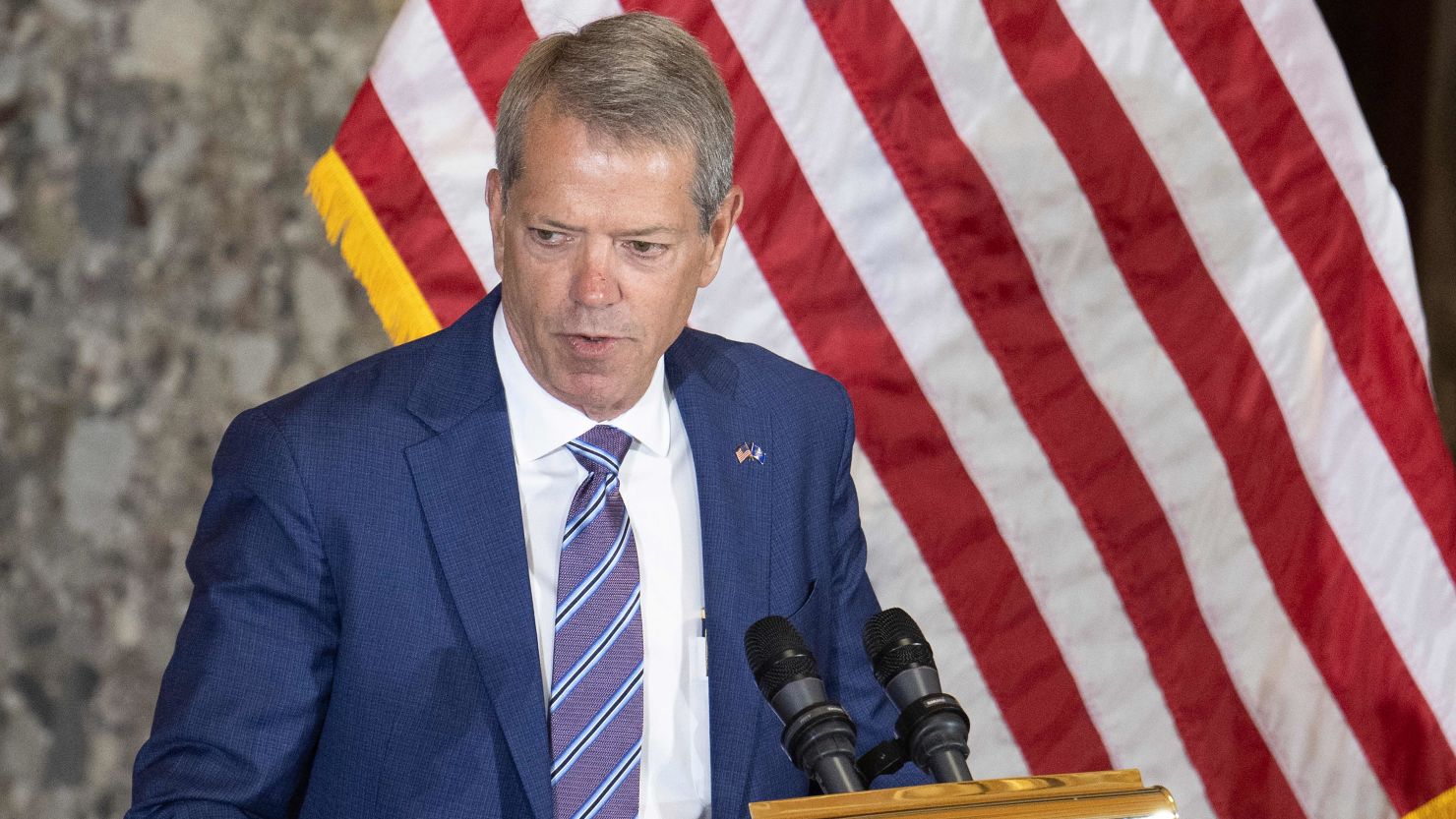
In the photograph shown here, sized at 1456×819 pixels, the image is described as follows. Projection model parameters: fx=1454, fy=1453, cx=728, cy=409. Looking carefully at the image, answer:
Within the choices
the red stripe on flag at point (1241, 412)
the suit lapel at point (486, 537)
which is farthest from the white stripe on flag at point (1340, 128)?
the suit lapel at point (486, 537)

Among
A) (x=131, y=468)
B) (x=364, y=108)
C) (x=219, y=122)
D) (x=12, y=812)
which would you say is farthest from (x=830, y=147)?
(x=12, y=812)

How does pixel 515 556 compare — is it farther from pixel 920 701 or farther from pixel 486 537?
pixel 920 701

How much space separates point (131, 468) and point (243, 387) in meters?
0.25

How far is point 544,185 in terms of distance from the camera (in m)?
1.53

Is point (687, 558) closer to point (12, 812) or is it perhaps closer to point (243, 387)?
point (243, 387)

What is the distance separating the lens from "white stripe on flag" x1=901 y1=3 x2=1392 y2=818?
8.84 ft

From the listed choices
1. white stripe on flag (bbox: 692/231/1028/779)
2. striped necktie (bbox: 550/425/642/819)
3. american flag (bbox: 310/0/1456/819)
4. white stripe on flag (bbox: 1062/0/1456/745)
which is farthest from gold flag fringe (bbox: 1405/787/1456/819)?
striped necktie (bbox: 550/425/642/819)

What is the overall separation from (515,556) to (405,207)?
1098 mm

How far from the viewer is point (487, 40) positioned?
251 cm

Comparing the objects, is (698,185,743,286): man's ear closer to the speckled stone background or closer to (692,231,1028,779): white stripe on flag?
(692,231,1028,779): white stripe on flag

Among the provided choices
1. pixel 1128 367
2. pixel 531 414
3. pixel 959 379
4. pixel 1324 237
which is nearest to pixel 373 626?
pixel 531 414

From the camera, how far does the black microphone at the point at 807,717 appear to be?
3.63ft

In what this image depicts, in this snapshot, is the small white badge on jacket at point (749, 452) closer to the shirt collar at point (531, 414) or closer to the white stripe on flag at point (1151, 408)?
the shirt collar at point (531, 414)

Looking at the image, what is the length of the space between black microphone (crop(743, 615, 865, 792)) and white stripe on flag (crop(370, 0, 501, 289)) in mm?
1519
